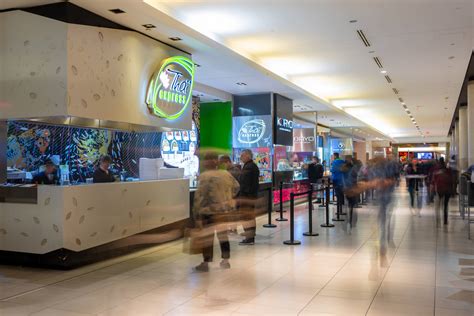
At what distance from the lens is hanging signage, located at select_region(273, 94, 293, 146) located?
40.3ft

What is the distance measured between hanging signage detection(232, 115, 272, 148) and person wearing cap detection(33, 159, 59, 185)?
7064 mm

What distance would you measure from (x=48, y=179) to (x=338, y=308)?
4012 millimetres

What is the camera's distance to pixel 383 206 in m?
5.61

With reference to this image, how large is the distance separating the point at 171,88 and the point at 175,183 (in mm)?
1673

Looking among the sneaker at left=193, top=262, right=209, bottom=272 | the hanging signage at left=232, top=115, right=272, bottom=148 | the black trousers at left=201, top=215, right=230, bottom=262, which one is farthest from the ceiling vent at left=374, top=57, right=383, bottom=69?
the sneaker at left=193, top=262, right=209, bottom=272

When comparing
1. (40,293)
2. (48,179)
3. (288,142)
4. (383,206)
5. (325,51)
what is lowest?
(40,293)

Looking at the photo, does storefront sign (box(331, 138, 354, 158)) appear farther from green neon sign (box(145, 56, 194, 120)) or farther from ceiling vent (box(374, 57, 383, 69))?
green neon sign (box(145, 56, 194, 120))

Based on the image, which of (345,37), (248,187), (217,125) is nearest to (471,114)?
(345,37)

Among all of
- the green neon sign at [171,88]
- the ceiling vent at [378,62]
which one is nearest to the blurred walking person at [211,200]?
the green neon sign at [171,88]

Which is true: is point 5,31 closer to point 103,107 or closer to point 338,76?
point 103,107

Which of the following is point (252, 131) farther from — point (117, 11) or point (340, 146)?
point (340, 146)

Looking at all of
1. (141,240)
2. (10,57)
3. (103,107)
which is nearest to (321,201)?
(141,240)

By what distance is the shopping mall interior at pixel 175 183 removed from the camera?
15.3 feet

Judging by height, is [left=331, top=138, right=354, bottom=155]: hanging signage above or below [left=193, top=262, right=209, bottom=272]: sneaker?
above
